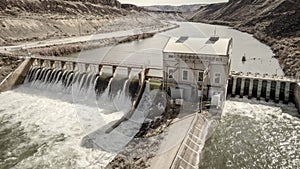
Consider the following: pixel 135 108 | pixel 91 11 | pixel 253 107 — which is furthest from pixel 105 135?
pixel 91 11

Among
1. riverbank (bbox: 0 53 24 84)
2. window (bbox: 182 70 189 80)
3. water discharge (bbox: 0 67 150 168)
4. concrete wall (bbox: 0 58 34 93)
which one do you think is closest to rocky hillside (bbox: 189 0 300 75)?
window (bbox: 182 70 189 80)

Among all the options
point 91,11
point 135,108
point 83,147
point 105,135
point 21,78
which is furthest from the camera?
point 91,11

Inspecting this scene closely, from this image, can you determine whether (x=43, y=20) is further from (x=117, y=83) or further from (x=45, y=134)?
(x=45, y=134)

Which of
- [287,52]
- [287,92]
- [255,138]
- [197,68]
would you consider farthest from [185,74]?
[287,52]

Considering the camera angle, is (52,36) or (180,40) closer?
(180,40)

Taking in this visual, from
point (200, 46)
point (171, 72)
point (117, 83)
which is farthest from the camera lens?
point (117, 83)

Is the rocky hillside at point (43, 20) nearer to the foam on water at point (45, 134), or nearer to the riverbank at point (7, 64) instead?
the riverbank at point (7, 64)

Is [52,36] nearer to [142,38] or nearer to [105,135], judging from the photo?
[142,38]
